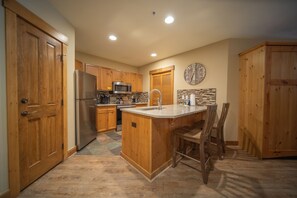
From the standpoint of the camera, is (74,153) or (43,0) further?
(74,153)

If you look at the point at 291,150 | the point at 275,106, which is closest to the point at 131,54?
the point at 275,106

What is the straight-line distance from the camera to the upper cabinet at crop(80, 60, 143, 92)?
3742mm

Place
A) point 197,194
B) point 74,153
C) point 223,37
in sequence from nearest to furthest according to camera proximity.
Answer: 1. point 197,194
2. point 74,153
3. point 223,37

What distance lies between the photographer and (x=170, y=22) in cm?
216

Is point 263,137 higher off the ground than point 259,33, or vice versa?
point 259,33

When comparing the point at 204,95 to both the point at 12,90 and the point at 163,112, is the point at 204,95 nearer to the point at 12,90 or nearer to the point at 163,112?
the point at 163,112

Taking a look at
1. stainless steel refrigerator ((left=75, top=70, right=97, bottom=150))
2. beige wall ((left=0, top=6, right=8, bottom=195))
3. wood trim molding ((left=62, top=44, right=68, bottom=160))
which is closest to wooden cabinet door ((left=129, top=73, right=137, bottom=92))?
stainless steel refrigerator ((left=75, top=70, right=97, bottom=150))

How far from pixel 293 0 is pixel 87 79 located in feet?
11.9

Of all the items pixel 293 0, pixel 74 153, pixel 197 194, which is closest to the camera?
pixel 197 194

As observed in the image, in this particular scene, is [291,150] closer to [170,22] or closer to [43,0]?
[170,22]

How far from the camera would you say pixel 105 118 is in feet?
12.3

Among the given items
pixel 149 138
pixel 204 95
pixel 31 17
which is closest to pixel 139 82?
pixel 204 95

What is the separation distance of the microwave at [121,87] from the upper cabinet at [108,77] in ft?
0.45

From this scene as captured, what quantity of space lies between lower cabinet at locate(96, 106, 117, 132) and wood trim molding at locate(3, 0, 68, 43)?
2112 millimetres
